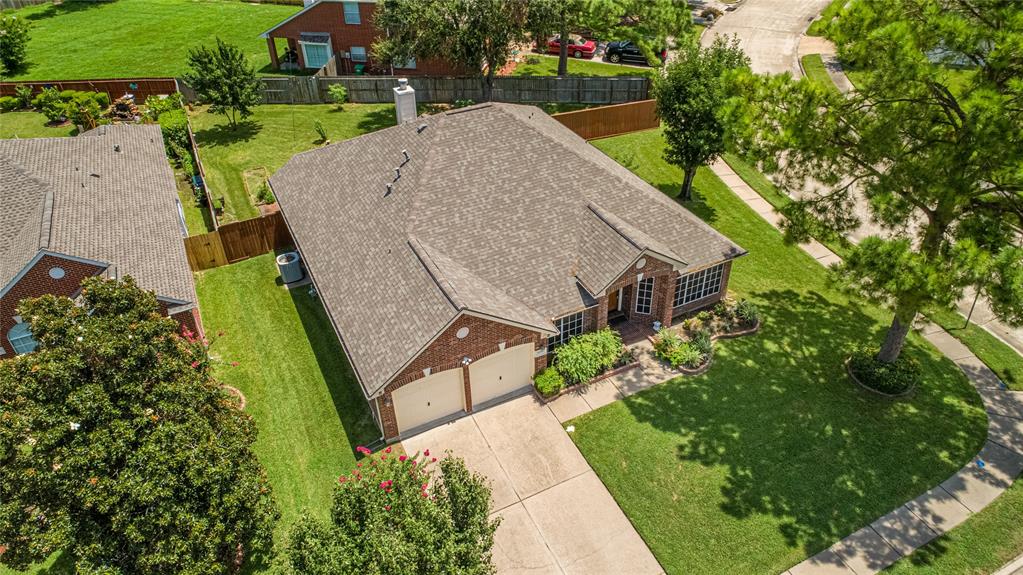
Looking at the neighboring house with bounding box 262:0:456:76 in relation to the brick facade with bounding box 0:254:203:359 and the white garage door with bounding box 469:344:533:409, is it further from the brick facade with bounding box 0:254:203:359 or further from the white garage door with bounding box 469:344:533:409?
Answer: the white garage door with bounding box 469:344:533:409

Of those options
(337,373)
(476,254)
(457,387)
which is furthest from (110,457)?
(476,254)

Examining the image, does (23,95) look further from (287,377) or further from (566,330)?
(566,330)

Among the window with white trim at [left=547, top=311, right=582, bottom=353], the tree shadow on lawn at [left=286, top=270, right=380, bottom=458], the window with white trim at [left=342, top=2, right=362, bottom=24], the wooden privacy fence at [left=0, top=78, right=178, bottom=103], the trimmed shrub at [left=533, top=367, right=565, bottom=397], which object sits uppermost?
the window with white trim at [left=342, top=2, right=362, bottom=24]

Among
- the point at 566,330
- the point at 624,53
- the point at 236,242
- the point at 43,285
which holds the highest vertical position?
the point at 624,53

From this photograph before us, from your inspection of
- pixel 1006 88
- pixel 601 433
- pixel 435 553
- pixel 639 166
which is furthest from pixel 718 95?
pixel 435 553

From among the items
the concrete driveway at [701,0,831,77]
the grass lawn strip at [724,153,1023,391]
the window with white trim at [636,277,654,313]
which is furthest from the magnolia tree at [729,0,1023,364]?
the concrete driveway at [701,0,831,77]

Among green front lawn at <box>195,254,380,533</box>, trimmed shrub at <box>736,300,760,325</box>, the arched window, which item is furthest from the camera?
trimmed shrub at <box>736,300,760,325</box>

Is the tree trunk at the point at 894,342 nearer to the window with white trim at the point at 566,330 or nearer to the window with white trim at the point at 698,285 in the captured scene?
the window with white trim at the point at 698,285
